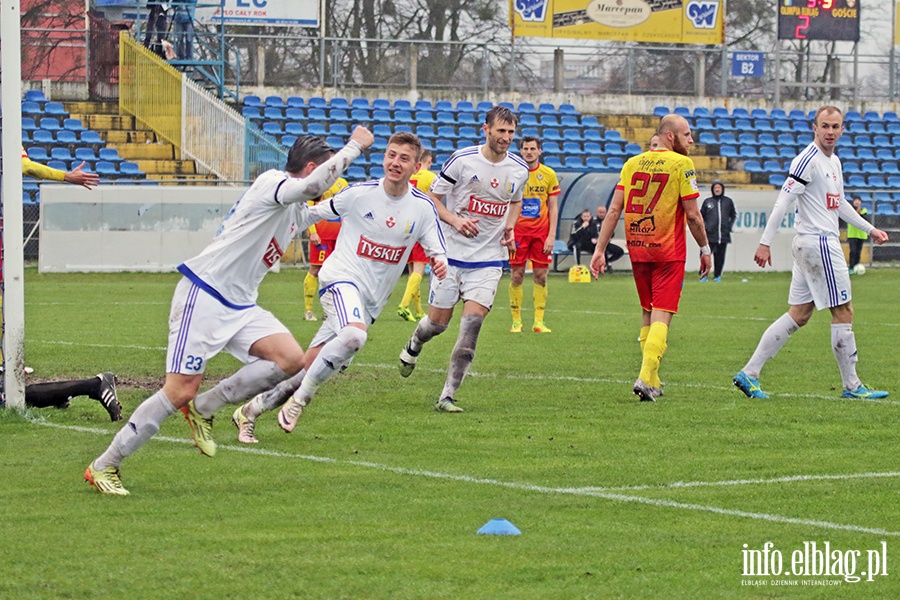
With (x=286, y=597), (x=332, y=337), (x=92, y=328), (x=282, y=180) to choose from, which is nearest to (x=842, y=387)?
(x=332, y=337)

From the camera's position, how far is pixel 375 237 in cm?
921

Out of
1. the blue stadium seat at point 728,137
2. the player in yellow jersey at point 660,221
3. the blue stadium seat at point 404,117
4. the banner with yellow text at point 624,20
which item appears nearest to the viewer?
the player in yellow jersey at point 660,221

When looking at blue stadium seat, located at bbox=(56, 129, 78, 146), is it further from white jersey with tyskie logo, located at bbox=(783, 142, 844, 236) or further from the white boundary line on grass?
the white boundary line on grass

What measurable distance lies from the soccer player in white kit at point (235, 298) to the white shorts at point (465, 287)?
286cm

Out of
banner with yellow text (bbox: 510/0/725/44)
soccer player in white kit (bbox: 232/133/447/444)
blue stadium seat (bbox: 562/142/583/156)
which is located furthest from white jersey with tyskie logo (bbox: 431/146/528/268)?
banner with yellow text (bbox: 510/0/725/44)

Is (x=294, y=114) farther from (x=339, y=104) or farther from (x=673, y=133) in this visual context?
(x=673, y=133)

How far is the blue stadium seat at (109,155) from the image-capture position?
32.8 metres

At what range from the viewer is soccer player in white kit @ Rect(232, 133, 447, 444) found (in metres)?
8.85

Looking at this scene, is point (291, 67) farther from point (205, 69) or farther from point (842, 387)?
point (842, 387)

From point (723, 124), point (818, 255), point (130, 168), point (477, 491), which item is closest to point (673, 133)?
point (818, 255)

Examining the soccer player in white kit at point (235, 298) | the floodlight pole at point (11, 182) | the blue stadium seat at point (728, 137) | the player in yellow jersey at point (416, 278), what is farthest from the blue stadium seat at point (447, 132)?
the soccer player in white kit at point (235, 298)

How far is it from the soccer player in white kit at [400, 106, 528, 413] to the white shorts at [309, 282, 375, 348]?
1.63 meters

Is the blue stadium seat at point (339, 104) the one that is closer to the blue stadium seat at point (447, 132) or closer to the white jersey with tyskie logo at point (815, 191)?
the blue stadium seat at point (447, 132)

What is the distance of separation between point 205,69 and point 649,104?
506 inches
